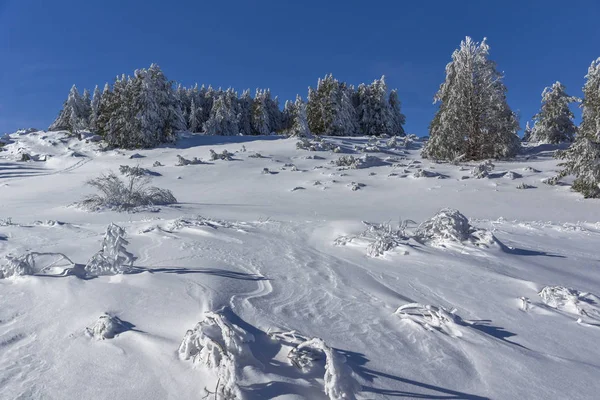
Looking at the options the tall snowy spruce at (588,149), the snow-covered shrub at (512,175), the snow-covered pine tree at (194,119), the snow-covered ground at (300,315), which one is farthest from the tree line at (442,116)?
the snow-covered ground at (300,315)

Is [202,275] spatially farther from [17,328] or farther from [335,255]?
[335,255]

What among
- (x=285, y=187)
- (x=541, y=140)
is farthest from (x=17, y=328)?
(x=541, y=140)

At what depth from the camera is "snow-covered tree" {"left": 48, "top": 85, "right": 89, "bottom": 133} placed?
Answer: 50188 mm

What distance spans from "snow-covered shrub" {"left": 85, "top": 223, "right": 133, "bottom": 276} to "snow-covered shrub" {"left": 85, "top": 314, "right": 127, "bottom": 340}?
95cm

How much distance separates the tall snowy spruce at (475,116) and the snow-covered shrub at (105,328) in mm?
17073

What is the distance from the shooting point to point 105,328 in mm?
2053

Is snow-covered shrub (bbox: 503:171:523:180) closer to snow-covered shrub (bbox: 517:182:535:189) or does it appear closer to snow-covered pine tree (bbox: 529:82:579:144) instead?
snow-covered shrub (bbox: 517:182:535:189)

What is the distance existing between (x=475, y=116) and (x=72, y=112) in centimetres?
5216

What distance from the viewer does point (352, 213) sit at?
8.64 m

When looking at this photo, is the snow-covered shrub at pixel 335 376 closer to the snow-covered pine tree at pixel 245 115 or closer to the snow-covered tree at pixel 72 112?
the snow-covered pine tree at pixel 245 115

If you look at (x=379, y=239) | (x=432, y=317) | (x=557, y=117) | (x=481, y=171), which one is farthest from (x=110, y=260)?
(x=557, y=117)

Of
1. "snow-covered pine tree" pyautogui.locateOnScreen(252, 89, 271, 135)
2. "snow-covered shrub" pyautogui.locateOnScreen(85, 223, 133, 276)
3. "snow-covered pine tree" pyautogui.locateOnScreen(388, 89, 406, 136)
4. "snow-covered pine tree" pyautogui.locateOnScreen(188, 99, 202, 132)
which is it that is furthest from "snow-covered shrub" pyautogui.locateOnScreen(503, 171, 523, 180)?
"snow-covered pine tree" pyautogui.locateOnScreen(188, 99, 202, 132)

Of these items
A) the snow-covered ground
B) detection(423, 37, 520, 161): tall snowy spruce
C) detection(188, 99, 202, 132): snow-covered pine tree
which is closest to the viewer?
the snow-covered ground

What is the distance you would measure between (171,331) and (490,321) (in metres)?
2.04
